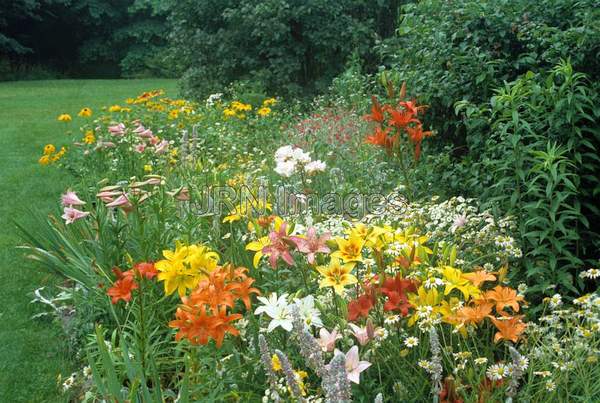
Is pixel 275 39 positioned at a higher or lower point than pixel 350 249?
lower

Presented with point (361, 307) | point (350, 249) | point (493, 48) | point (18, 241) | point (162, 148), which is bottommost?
point (18, 241)

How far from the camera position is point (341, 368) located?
142 centimetres

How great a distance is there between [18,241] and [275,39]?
18.0ft

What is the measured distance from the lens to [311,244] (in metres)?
2.32

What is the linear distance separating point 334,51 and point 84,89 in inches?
436

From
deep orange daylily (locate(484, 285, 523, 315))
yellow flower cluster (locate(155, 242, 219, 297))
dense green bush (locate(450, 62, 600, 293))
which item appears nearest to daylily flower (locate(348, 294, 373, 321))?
deep orange daylily (locate(484, 285, 523, 315))

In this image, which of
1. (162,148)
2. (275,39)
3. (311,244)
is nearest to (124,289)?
(311,244)

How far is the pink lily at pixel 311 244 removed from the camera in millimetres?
2291

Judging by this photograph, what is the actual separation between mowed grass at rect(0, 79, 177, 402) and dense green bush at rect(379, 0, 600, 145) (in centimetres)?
289

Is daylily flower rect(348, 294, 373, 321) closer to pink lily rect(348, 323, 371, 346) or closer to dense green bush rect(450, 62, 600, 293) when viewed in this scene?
pink lily rect(348, 323, 371, 346)

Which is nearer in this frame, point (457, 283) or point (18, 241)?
point (457, 283)

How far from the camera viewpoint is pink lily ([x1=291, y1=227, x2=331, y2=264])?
229 centimetres

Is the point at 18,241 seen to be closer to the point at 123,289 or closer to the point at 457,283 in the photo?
the point at 123,289

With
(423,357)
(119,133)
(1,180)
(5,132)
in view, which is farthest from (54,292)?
(5,132)
